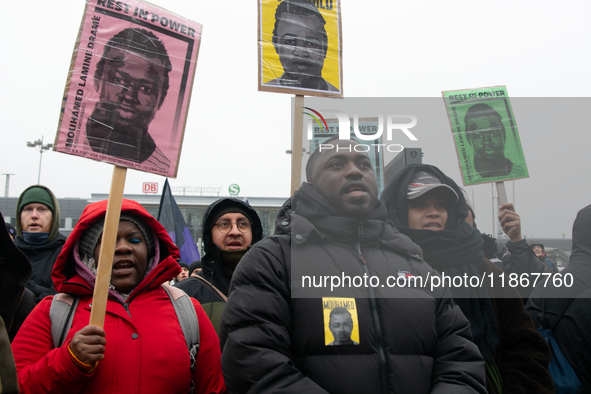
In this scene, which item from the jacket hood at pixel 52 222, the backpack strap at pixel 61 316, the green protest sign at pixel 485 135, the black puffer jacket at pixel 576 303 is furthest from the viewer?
the jacket hood at pixel 52 222

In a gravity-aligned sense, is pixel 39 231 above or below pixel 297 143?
below

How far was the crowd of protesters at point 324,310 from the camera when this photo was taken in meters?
1.63

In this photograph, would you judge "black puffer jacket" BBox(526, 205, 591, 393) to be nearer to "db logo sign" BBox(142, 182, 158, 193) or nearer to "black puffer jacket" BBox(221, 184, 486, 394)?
"black puffer jacket" BBox(221, 184, 486, 394)

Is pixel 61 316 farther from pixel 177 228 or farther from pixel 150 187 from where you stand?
pixel 150 187

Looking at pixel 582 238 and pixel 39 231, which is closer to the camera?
pixel 582 238

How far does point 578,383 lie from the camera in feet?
7.81

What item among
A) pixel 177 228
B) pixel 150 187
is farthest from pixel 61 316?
pixel 150 187

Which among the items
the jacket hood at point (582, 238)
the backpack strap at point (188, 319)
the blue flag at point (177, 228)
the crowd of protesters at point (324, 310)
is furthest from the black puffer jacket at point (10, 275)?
the blue flag at point (177, 228)

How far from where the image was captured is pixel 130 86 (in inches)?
96.2

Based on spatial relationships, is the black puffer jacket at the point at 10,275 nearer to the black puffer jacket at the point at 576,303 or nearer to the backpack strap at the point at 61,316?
the backpack strap at the point at 61,316

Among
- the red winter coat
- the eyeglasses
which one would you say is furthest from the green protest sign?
the red winter coat

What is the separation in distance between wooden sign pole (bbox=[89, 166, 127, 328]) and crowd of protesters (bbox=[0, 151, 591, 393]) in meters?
0.09

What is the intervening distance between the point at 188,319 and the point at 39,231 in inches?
85.3

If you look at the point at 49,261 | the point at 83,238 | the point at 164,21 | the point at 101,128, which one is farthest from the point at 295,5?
the point at 49,261
